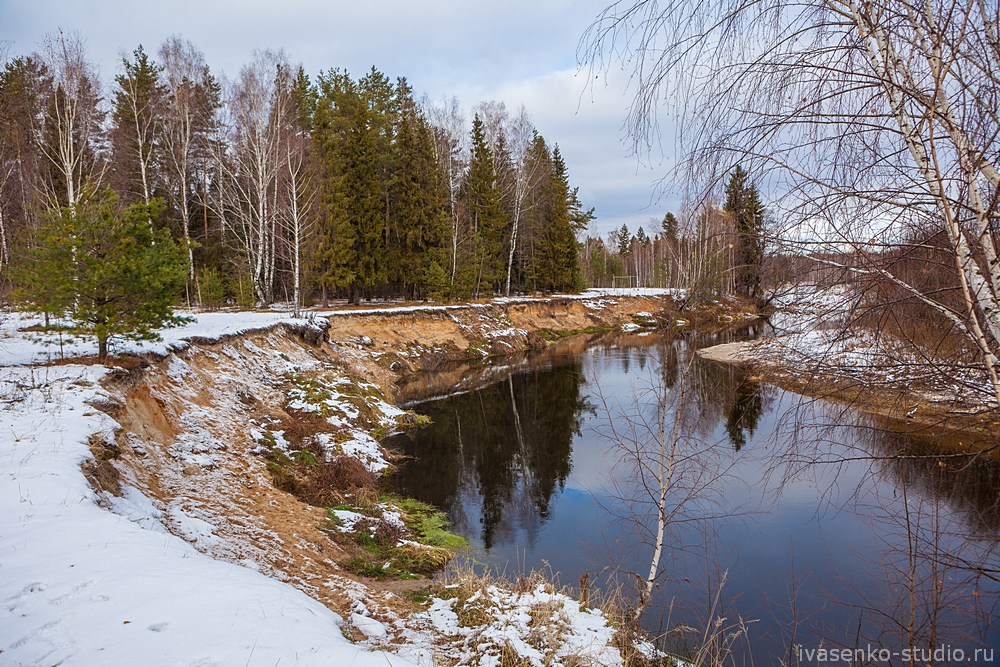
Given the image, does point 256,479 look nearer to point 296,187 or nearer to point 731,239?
point 731,239

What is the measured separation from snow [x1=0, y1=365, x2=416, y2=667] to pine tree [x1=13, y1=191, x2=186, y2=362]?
10.5ft

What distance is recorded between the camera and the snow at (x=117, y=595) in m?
2.91

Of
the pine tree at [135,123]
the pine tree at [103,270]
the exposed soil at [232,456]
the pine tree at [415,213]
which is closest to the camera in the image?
the exposed soil at [232,456]

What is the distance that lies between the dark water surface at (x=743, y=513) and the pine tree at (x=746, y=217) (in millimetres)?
962

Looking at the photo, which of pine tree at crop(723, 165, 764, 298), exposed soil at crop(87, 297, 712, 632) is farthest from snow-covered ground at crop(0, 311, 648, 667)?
pine tree at crop(723, 165, 764, 298)

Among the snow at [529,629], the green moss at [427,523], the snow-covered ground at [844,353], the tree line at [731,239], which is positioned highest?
the tree line at [731,239]

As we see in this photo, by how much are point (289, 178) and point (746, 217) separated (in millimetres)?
25112

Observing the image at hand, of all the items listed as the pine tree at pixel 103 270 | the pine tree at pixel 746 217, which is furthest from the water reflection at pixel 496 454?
the pine tree at pixel 746 217

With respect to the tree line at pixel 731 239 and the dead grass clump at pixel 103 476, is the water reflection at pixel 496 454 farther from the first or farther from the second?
the tree line at pixel 731 239

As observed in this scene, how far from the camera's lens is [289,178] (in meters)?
23.9

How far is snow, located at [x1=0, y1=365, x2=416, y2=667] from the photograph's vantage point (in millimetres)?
2906

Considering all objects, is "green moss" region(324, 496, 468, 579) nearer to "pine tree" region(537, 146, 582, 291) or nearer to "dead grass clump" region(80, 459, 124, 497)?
"dead grass clump" region(80, 459, 124, 497)

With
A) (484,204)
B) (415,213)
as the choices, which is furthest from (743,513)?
(484,204)

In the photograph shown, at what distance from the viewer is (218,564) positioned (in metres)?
4.74
